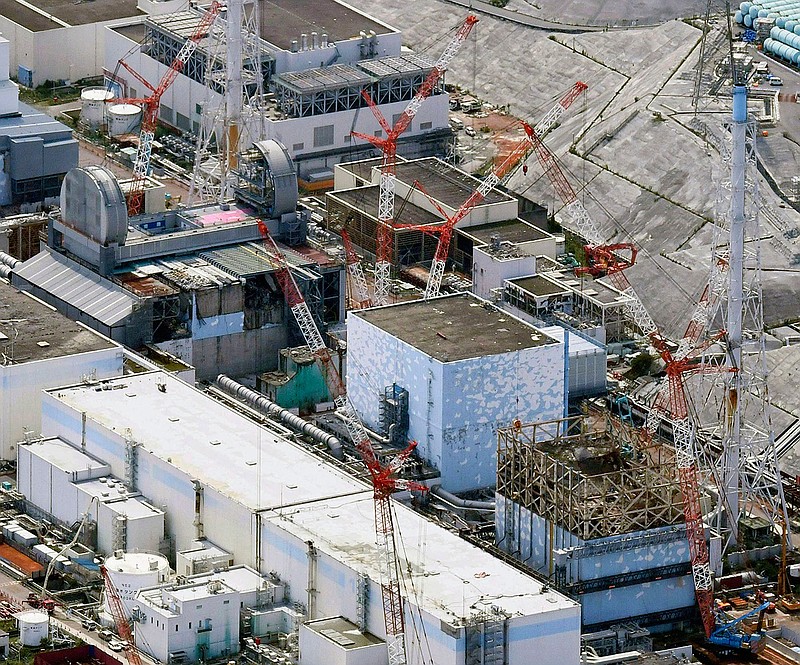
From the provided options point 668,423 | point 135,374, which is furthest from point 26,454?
point 668,423

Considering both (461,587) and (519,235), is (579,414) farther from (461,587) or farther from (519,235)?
(461,587)

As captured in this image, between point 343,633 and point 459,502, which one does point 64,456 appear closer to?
point 459,502

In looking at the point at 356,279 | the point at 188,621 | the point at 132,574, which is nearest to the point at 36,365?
the point at 132,574

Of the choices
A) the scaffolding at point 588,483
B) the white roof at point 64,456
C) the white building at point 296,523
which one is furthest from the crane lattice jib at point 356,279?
the scaffolding at point 588,483

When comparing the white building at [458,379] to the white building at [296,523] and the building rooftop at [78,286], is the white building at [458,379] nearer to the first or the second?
the white building at [296,523]

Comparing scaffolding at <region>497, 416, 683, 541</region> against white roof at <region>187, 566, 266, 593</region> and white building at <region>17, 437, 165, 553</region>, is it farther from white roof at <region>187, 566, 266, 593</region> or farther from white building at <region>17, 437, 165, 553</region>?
white building at <region>17, 437, 165, 553</region>
